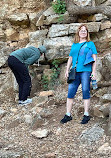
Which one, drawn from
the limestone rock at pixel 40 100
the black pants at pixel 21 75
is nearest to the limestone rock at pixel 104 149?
the limestone rock at pixel 40 100

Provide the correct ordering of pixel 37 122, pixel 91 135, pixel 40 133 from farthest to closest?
pixel 37 122 < pixel 40 133 < pixel 91 135

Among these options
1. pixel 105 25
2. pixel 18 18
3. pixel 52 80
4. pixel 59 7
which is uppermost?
pixel 59 7

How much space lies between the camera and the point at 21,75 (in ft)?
18.4

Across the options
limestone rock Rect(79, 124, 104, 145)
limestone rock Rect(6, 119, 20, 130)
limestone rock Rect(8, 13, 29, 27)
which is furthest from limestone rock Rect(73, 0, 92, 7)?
limestone rock Rect(79, 124, 104, 145)

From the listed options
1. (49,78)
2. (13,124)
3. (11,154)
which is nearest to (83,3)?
(49,78)

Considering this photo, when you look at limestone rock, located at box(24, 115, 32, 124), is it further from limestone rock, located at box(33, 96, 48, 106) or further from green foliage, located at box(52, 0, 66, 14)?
green foliage, located at box(52, 0, 66, 14)

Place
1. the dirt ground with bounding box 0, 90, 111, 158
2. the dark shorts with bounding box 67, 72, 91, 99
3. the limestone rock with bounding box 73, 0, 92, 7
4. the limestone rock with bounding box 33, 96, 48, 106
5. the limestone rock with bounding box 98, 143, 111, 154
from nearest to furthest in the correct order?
the limestone rock with bounding box 98, 143, 111, 154
the dirt ground with bounding box 0, 90, 111, 158
the dark shorts with bounding box 67, 72, 91, 99
the limestone rock with bounding box 33, 96, 48, 106
the limestone rock with bounding box 73, 0, 92, 7

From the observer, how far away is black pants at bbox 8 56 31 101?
18.0 ft

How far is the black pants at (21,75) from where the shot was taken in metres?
5.49

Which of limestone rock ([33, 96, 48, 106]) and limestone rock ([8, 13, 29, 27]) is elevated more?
limestone rock ([8, 13, 29, 27])

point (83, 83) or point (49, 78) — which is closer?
point (83, 83)

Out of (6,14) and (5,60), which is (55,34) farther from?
(6,14)

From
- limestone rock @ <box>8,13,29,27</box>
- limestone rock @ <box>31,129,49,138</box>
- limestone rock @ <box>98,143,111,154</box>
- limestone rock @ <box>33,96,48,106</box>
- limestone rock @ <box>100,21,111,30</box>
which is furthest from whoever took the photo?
limestone rock @ <box>8,13,29,27</box>

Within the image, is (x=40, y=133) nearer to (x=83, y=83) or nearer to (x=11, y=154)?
(x=11, y=154)
